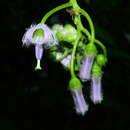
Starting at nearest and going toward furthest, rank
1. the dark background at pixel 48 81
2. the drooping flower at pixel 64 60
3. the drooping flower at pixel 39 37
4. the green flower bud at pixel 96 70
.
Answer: the drooping flower at pixel 39 37 → the green flower bud at pixel 96 70 → the drooping flower at pixel 64 60 → the dark background at pixel 48 81

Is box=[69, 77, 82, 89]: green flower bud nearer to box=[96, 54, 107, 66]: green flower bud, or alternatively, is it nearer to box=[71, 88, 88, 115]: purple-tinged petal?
box=[71, 88, 88, 115]: purple-tinged petal

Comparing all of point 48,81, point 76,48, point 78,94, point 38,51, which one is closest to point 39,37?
point 38,51

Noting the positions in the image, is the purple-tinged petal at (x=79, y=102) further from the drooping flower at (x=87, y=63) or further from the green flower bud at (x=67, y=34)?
the green flower bud at (x=67, y=34)

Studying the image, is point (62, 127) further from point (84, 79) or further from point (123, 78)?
point (84, 79)

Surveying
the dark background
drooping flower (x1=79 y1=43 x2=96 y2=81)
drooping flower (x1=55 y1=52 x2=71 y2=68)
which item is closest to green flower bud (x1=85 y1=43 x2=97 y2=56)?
drooping flower (x1=79 y1=43 x2=96 y2=81)

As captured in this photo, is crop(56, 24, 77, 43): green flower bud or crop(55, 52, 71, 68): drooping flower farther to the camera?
crop(55, 52, 71, 68): drooping flower

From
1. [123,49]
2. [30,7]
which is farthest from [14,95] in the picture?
[123,49]

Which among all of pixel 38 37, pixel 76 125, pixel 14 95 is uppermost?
pixel 38 37

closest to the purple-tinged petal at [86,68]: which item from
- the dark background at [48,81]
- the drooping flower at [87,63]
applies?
the drooping flower at [87,63]
